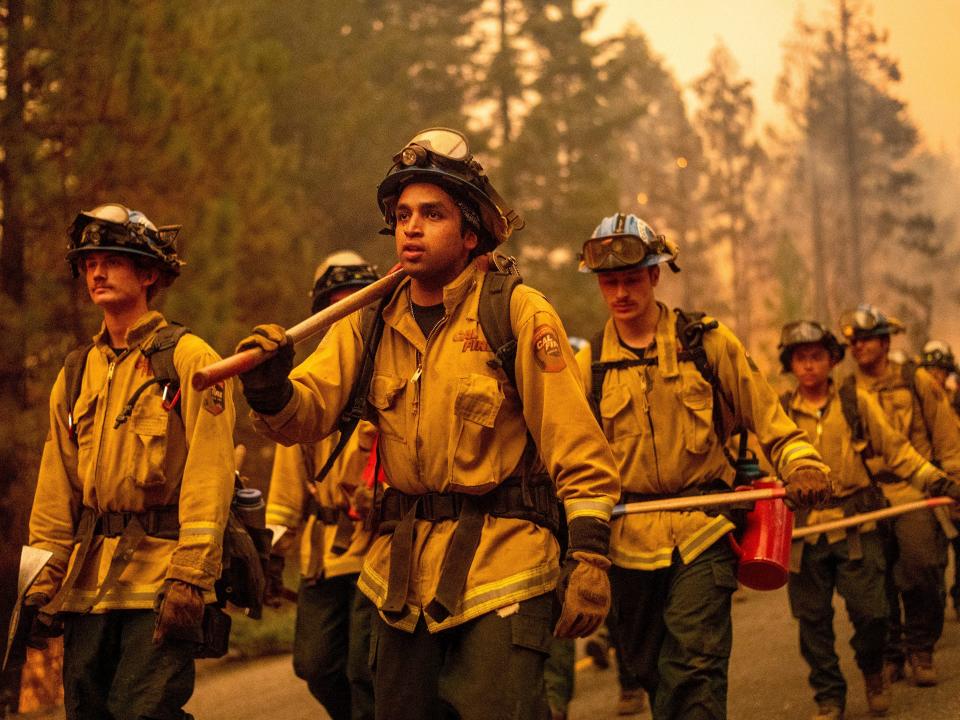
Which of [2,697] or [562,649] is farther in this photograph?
[2,697]

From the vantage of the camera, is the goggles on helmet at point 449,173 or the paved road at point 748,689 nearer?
the goggles on helmet at point 449,173

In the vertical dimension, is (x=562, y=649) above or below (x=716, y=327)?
below

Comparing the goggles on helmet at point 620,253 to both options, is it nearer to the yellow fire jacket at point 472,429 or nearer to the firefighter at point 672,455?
the firefighter at point 672,455

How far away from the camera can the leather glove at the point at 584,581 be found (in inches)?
164

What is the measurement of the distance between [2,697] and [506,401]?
657 cm

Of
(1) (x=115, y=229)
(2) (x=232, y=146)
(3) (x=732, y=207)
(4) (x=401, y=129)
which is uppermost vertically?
(3) (x=732, y=207)

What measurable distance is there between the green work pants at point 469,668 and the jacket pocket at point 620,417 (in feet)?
7.01

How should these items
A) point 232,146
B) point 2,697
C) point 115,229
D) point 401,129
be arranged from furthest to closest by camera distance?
point 401,129 → point 232,146 → point 2,697 → point 115,229

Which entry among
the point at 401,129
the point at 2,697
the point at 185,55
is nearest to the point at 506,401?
the point at 2,697

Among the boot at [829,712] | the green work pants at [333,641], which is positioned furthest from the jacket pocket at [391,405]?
the boot at [829,712]

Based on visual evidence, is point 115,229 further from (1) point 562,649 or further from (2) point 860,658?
(2) point 860,658

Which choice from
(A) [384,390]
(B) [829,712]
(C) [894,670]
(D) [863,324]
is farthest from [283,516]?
(D) [863,324]

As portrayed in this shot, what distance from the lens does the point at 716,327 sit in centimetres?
655

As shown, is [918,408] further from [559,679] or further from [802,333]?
[559,679]
